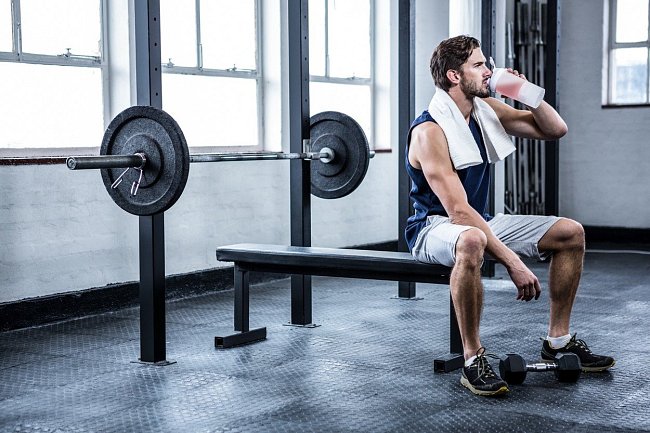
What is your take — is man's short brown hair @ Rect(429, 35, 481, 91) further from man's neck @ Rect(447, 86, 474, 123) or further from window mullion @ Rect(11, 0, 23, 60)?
window mullion @ Rect(11, 0, 23, 60)

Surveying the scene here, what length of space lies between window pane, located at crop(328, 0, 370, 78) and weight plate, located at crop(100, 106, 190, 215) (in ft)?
10.0

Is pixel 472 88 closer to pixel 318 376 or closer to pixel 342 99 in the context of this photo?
pixel 318 376

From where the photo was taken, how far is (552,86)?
603 centimetres

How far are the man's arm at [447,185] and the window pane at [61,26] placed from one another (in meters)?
2.06

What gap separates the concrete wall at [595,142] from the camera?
7.34m

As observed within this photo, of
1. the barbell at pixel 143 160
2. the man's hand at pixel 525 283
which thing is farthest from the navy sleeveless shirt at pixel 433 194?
the barbell at pixel 143 160

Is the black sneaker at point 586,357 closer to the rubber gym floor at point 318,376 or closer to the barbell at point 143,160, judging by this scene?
the rubber gym floor at point 318,376

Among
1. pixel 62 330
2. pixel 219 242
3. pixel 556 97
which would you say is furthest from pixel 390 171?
pixel 62 330

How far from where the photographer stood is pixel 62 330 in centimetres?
410

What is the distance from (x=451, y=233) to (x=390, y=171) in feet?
11.4

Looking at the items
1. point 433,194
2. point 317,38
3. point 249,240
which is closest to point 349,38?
point 317,38

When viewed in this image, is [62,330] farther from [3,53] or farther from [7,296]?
[3,53]

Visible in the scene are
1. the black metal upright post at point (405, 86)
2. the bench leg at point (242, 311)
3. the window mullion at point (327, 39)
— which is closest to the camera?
the bench leg at point (242, 311)

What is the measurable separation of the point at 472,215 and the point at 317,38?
3.25 meters
